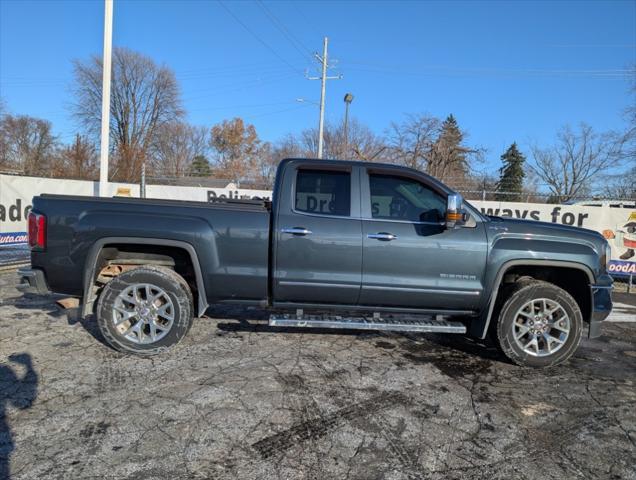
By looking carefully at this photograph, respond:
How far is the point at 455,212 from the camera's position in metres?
3.89

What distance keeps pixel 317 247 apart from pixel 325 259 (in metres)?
0.14

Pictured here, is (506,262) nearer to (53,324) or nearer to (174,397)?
(174,397)

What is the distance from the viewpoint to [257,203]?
461 cm

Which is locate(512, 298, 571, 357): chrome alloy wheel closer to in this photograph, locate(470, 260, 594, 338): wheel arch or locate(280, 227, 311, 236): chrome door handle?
locate(470, 260, 594, 338): wheel arch

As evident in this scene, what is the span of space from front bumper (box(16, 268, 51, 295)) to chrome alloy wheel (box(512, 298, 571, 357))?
15.3 ft

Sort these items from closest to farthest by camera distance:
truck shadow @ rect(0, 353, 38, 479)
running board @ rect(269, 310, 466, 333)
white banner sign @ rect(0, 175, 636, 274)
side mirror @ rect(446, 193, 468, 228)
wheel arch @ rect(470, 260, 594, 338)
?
truck shadow @ rect(0, 353, 38, 479) < side mirror @ rect(446, 193, 468, 228) < running board @ rect(269, 310, 466, 333) < wheel arch @ rect(470, 260, 594, 338) < white banner sign @ rect(0, 175, 636, 274)

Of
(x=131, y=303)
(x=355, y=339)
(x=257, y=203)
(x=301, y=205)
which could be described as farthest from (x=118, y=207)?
(x=355, y=339)

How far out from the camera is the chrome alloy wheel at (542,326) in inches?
166

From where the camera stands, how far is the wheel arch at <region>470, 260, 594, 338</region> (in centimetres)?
418

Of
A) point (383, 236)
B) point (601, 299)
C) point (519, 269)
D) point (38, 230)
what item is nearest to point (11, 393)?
point (38, 230)

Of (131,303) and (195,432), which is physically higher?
(131,303)

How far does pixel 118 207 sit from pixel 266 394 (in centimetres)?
225

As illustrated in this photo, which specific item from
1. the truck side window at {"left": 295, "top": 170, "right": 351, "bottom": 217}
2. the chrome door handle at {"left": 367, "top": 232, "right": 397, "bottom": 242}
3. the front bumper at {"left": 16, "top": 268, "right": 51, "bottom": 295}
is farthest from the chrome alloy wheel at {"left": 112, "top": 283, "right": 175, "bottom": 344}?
the chrome door handle at {"left": 367, "top": 232, "right": 397, "bottom": 242}

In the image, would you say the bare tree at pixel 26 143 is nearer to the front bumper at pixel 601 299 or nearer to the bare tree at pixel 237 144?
the bare tree at pixel 237 144
